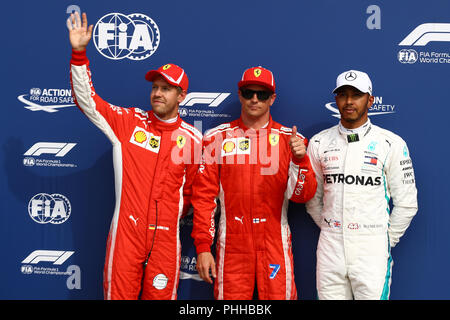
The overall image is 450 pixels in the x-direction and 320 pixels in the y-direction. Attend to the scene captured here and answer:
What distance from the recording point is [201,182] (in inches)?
108

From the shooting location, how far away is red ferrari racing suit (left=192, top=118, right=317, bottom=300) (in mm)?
2713

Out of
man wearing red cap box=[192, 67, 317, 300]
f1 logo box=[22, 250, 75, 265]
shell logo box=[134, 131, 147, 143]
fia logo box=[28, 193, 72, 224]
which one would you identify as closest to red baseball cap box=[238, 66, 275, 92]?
man wearing red cap box=[192, 67, 317, 300]

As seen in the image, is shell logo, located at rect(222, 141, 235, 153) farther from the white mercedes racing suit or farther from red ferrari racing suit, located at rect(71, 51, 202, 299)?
Result: the white mercedes racing suit

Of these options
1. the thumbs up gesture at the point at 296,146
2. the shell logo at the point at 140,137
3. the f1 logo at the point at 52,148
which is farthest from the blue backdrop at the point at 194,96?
the thumbs up gesture at the point at 296,146

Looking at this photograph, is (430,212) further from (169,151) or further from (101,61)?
(101,61)

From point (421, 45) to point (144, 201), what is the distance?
217cm

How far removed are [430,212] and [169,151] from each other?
6.10ft

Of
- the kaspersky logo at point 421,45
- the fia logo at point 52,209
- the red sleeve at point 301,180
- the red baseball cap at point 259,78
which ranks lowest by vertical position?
the fia logo at point 52,209

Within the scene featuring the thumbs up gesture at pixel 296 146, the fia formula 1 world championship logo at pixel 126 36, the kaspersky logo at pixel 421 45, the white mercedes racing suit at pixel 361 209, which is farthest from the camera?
the fia formula 1 world championship logo at pixel 126 36

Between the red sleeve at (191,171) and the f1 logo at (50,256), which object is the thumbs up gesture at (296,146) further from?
the f1 logo at (50,256)

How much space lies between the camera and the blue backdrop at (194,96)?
3.05 metres

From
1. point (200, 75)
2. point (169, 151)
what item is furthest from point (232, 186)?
point (200, 75)

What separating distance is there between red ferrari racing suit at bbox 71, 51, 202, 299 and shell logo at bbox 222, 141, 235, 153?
20 centimetres

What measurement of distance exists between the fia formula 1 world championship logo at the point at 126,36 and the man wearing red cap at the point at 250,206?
2.74 ft
